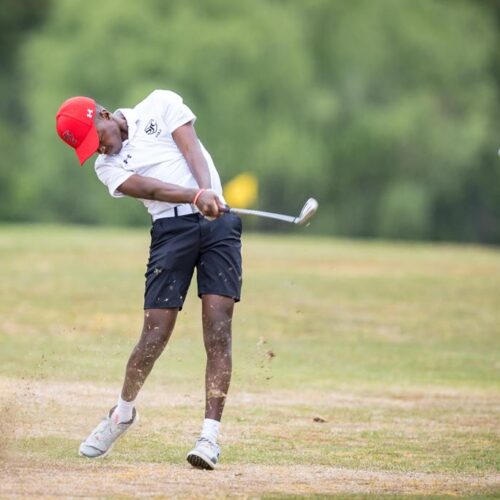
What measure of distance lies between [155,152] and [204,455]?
175cm

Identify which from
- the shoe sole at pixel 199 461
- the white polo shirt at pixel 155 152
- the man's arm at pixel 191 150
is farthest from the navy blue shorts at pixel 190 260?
the shoe sole at pixel 199 461

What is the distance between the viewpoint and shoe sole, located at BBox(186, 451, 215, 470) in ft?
25.6

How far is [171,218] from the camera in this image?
8.26 metres

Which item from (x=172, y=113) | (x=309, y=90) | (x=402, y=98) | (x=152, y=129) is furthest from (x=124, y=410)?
(x=402, y=98)

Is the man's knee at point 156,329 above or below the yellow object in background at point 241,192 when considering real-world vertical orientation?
above

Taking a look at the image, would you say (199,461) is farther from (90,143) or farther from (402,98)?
(402,98)

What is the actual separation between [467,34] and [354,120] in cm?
627

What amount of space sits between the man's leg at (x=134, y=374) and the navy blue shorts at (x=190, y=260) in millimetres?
90

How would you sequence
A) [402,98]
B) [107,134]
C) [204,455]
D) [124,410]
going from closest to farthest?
[204,455]
[107,134]
[124,410]
[402,98]

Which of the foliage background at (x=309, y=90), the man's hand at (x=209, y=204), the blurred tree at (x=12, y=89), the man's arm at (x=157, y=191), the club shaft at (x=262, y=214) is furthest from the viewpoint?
the blurred tree at (x=12, y=89)

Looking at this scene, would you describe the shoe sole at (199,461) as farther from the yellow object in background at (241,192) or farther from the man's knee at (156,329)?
the yellow object in background at (241,192)

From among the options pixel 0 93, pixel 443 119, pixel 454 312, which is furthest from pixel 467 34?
pixel 454 312

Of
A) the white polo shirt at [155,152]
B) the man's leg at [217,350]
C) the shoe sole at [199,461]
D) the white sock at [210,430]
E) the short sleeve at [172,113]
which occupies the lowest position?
the shoe sole at [199,461]

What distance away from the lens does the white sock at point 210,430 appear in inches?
314
